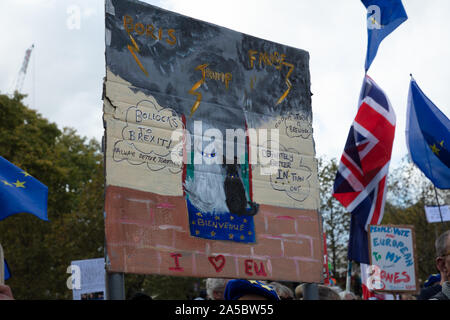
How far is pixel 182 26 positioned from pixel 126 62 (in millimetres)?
628

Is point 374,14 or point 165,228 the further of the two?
point 374,14

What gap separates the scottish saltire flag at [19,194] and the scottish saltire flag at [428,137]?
4.17 meters

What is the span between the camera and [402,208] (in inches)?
1120

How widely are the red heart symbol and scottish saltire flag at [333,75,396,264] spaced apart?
8.78ft

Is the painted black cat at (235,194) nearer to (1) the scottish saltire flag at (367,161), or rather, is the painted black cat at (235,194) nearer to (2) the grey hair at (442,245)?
(2) the grey hair at (442,245)

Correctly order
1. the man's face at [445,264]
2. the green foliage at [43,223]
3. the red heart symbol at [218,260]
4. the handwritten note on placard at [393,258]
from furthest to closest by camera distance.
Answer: the green foliage at [43,223] < the handwritten note on placard at [393,258] < the red heart symbol at [218,260] < the man's face at [445,264]

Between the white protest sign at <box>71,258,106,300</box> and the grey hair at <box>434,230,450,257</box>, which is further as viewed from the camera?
the white protest sign at <box>71,258,106,300</box>

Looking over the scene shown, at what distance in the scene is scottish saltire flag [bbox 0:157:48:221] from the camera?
4973mm

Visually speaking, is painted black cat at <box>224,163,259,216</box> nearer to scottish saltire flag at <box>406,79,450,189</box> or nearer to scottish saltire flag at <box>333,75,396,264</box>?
scottish saltire flag at <box>333,75,396,264</box>

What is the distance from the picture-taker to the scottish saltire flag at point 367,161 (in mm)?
6625

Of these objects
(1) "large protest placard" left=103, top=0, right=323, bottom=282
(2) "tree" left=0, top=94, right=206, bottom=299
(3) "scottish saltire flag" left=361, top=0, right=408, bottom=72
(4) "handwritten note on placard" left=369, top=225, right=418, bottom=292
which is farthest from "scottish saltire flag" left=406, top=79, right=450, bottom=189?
(2) "tree" left=0, top=94, right=206, bottom=299

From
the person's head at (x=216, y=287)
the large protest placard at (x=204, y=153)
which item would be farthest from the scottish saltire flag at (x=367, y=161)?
the person's head at (x=216, y=287)
